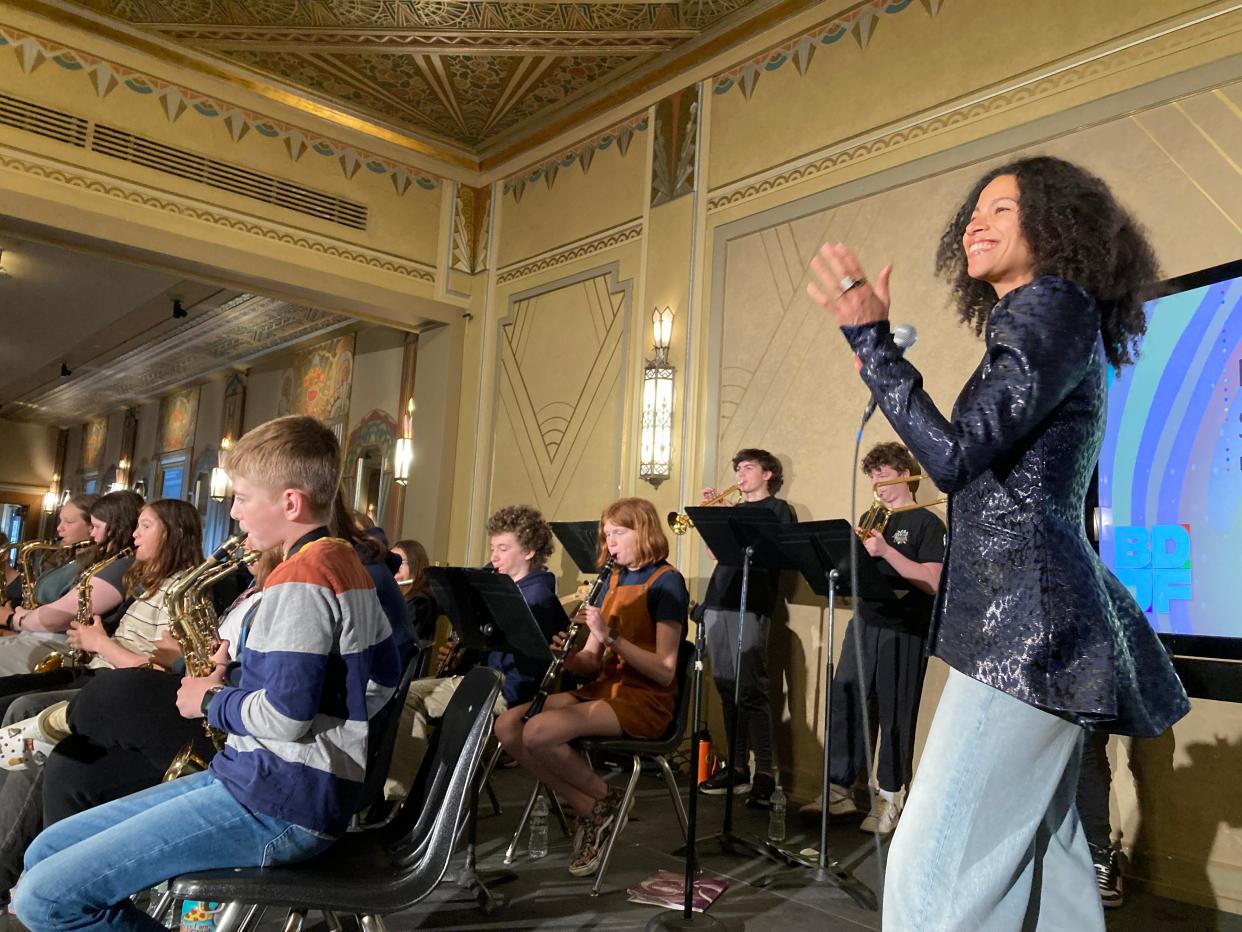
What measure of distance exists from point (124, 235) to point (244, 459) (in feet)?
16.2

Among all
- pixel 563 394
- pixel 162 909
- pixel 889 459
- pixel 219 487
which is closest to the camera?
pixel 162 909

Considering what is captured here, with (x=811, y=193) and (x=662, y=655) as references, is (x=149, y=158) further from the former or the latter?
(x=662, y=655)

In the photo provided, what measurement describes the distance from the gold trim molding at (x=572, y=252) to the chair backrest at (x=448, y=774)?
15.1 ft

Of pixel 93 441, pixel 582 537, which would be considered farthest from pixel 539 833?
pixel 93 441

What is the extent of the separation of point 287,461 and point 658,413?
394 cm

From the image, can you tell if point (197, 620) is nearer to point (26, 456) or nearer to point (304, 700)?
point (304, 700)

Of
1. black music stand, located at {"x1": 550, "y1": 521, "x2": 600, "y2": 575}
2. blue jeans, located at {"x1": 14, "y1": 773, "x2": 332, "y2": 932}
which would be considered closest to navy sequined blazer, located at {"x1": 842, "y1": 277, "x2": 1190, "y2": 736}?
blue jeans, located at {"x1": 14, "y1": 773, "x2": 332, "y2": 932}

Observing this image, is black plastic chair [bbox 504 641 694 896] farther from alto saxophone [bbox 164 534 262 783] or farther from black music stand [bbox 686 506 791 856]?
alto saxophone [bbox 164 534 262 783]

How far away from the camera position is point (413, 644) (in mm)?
2389

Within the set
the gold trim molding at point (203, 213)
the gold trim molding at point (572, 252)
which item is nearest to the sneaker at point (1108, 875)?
the gold trim molding at point (572, 252)

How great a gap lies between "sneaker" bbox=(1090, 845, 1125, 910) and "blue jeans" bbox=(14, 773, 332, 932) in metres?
2.64

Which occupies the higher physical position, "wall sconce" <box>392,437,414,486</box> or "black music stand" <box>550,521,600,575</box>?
"wall sconce" <box>392,437,414,486</box>

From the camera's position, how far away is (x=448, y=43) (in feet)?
19.8

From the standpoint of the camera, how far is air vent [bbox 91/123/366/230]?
589 cm
